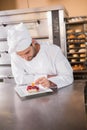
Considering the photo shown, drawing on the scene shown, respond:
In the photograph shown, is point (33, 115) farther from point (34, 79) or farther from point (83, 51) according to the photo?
point (83, 51)

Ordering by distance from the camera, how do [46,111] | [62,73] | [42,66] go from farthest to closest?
[42,66], [62,73], [46,111]

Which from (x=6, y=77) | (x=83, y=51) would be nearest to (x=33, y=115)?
(x=83, y=51)

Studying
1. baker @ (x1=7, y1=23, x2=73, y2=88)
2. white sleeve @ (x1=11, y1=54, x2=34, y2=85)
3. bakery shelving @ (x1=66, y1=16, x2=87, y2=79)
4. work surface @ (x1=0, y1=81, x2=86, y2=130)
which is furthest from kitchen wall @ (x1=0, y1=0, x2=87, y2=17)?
work surface @ (x1=0, y1=81, x2=86, y2=130)

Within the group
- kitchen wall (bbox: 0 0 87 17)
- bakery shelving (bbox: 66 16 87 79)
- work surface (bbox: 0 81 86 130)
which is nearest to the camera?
work surface (bbox: 0 81 86 130)

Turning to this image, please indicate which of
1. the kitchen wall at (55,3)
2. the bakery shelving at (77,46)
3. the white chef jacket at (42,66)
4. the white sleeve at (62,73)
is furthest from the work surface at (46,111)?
the kitchen wall at (55,3)

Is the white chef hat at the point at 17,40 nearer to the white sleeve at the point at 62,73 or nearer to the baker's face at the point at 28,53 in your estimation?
the baker's face at the point at 28,53

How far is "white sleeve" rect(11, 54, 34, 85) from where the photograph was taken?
5.70ft

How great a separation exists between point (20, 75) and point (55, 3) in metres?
1.94

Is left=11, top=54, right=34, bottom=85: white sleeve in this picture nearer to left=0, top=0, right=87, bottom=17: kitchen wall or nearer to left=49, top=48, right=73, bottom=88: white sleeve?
left=49, top=48, right=73, bottom=88: white sleeve

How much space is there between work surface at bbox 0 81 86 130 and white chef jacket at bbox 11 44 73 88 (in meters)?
0.32

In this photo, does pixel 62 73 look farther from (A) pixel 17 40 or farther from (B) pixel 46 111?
(B) pixel 46 111

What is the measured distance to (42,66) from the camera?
1788 millimetres

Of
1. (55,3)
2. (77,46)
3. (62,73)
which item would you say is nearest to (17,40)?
(62,73)

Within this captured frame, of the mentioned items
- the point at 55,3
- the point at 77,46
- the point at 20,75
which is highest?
the point at 55,3
